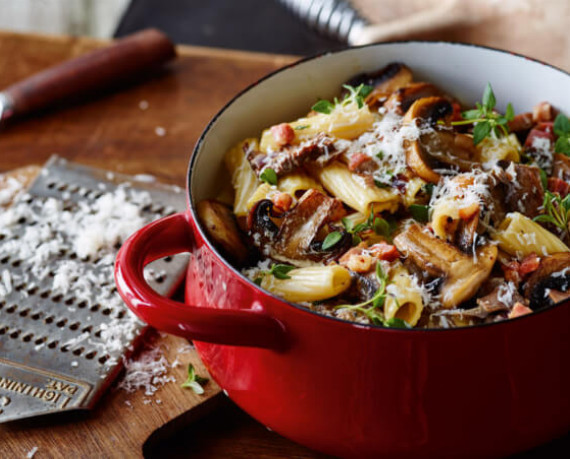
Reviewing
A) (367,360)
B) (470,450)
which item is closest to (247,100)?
(367,360)

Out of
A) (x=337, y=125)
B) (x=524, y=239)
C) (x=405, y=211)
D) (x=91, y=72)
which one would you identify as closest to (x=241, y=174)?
(x=337, y=125)

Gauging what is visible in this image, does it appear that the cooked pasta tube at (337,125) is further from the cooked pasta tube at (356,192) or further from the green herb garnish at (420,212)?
the green herb garnish at (420,212)

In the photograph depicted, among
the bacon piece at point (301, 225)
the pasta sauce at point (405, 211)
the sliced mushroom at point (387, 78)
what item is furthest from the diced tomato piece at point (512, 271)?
the sliced mushroom at point (387, 78)

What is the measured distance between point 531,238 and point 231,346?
0.53 meters

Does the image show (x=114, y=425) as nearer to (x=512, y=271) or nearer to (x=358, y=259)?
(x=358, y=259)

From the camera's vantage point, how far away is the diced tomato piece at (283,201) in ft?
4.66

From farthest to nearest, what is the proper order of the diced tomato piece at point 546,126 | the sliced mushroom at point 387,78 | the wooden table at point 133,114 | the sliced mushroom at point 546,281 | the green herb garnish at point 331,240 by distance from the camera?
the wooden table at point 133,114 < the sliced mushroom at point 387,78 < the diced tomato piece at point 546,126 < the green herb garnish at point 331,240 < the sliced mushroom at point 546,281

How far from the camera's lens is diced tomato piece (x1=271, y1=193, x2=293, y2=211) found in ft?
4.66

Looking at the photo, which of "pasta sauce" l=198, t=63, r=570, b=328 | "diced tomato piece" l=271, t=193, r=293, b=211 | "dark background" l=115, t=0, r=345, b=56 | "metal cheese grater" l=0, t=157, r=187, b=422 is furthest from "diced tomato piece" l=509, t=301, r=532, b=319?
"dark background" l=115, t=0, r=345, b=56

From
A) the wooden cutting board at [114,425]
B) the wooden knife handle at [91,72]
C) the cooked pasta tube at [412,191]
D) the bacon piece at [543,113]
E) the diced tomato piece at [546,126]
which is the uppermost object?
the bacon piece at [543,113]

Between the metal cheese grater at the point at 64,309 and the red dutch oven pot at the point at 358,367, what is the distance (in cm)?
24

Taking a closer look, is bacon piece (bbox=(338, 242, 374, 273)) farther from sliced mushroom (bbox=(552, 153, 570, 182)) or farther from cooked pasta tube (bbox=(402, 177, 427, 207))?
sliced mushroom (bbox=(552, 153, 570, 182))

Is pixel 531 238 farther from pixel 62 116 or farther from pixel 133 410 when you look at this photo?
pixel 62 116

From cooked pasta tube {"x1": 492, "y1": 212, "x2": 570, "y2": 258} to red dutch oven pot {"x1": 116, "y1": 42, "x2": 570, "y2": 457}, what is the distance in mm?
191
